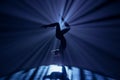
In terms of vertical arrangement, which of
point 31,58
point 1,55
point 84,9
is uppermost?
point 84,9

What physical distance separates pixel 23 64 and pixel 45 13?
1917mm

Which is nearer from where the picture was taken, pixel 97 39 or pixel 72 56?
pixel 72 56

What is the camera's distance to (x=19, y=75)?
8.25 feet

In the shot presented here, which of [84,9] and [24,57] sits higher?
[84,9]

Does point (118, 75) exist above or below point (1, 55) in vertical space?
below

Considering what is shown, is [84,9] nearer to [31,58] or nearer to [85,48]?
[85,48]

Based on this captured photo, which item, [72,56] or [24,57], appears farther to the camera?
[72,56]

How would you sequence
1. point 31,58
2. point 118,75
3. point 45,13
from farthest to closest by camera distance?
point 45,13
point 31,58
point 118,75

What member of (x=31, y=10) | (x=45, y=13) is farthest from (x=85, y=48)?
(x=31, y=10)

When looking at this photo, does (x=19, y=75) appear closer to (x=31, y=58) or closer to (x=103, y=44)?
(x=31, y=58)

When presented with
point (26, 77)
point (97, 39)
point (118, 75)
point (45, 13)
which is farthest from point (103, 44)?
point (26, 77)

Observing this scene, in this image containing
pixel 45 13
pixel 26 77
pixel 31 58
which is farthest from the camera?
pixel 45 13

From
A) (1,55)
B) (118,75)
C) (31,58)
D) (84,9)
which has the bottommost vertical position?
(118,75)

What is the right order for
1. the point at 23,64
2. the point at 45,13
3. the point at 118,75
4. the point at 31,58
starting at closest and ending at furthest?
1. the point at 118,75
2. the point at 23,64
3. the point at 31,58
4. the point at 45,13
